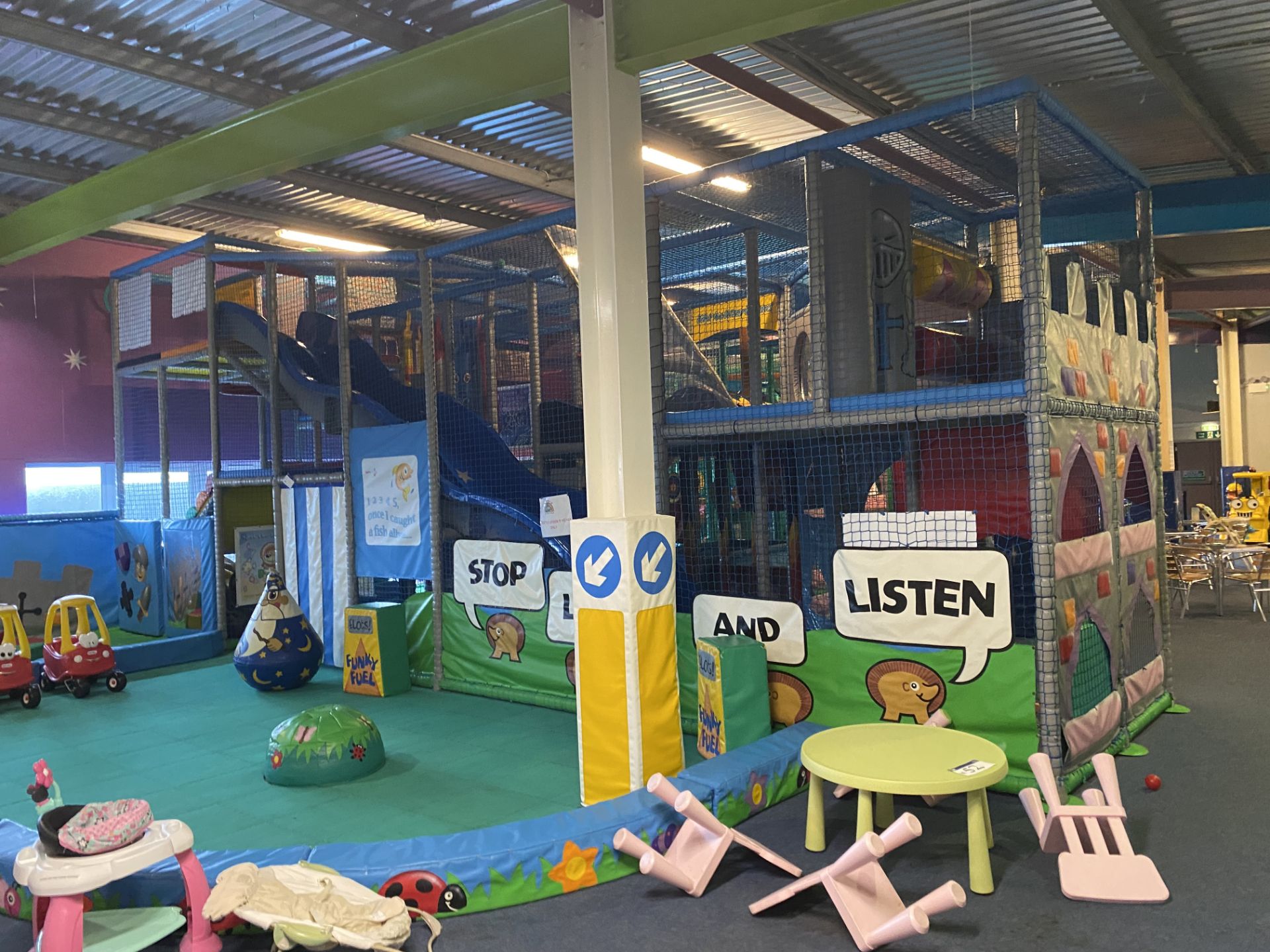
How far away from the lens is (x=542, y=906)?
380 centimetres

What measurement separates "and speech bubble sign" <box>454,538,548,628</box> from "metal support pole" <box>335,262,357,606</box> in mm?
1240

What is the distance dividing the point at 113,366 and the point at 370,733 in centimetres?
755

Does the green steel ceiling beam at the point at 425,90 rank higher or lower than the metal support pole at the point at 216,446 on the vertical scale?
higher

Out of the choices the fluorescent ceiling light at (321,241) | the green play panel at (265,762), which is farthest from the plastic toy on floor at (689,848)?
the fluorescent ceiling light at (321,241)

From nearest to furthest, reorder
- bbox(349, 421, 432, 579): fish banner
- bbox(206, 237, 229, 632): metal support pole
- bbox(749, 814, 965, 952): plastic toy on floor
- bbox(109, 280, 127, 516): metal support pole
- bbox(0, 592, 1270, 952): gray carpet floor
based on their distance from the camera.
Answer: bbox(749, 814, 965, 952): plastic toy on floor, bbox(0, 592, 1270, 952): gray carpet floor, bbox(349, 421, 432, 579): fish banner, bbox(206, 237, 229, 632): metal support pole, bbox(109, 280, 127, 516): metal support pole

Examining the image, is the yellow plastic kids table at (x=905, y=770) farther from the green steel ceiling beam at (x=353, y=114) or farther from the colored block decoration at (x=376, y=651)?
the colored block decoration at (x=376, y=651)

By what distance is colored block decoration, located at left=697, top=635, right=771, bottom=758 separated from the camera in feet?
17.1

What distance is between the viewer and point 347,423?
8188 mm

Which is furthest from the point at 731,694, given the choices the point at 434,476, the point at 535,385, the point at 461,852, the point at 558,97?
the point at 558,97

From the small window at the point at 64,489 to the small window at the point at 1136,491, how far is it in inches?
418

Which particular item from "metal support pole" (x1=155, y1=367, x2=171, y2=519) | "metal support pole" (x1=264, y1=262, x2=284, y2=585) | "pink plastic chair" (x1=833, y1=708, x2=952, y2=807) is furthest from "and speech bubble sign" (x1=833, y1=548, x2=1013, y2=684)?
"metal support pole" (x1=155, y1=367, x2=171, y2=519)

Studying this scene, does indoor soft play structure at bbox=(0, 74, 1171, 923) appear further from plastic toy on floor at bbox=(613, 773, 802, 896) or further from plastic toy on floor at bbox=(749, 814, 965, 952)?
plastic toy on floor at bbox=(749, 814, 965, 952)

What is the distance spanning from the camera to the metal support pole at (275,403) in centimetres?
893

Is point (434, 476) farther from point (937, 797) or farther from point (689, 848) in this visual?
point (937, 797)
